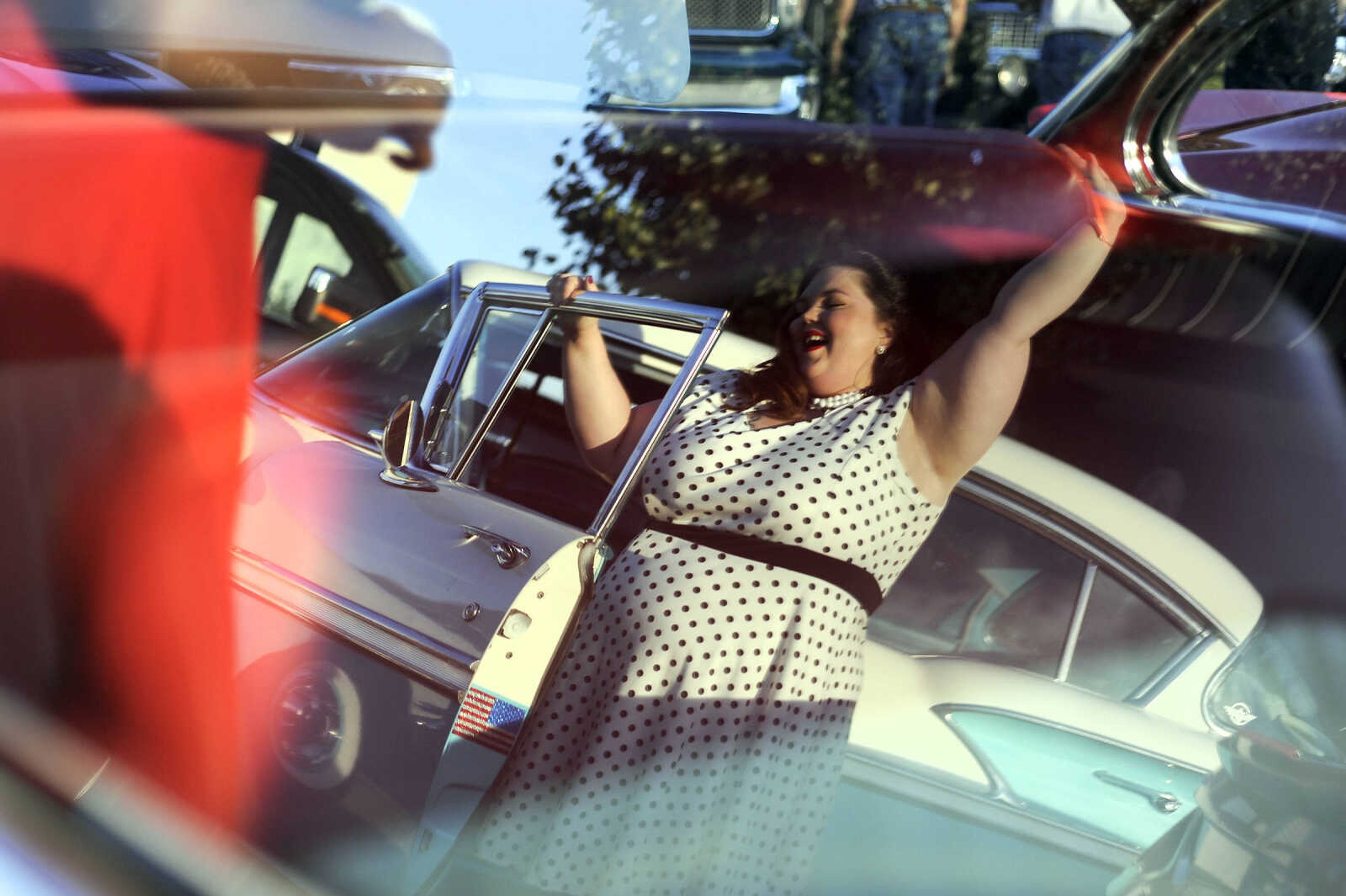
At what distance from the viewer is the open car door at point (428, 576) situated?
47.1 inches

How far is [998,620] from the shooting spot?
40.7 inches

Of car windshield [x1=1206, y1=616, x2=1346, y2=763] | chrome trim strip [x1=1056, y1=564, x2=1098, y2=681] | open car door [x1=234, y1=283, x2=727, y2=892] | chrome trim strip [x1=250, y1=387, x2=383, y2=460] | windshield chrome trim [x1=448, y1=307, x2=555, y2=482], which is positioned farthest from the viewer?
chrome trim strip [x1=250, y1=387, x2=383, y2=460]

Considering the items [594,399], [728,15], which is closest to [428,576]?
[594,399]

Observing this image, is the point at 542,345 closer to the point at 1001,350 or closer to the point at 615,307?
the point at 615,307

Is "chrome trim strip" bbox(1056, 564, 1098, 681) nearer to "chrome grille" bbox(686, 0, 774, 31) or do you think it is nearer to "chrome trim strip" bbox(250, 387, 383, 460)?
"chrome grille" bbox(686, 0, 774, 31)

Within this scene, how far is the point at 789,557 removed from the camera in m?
1.20

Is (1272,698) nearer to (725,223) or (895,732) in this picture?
(895,732)

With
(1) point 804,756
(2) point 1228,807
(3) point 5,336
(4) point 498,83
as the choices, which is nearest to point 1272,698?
(2) point 1228,807

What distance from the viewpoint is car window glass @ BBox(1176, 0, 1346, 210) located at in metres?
0.98

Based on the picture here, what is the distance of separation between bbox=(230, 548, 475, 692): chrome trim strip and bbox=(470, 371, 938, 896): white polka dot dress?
157 millimetres

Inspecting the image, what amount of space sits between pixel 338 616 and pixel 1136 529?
0.84 m

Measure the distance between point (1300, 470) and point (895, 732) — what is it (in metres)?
0.39

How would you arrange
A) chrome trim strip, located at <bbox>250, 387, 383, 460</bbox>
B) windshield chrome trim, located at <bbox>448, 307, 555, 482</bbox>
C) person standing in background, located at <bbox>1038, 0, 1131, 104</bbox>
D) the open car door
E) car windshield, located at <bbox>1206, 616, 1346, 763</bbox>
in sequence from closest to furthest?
car windshield, located at <bbox>1206, 616, 1346, 763</bbox>, person standing in background, located at <bbox>1038, 0, 1131, 104</bbox>, the open car door, windshield chrome trim, located at <bbox>448, 307, 555, 482</bbox>, chrome trim strip, located at <bbox>250, 387, 383, 460</bbox>

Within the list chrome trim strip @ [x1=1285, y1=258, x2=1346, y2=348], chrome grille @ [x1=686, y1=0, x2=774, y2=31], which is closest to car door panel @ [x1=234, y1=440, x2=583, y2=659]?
chrome grille @ [x1=686, y1=0, x2=774, y2=31]
